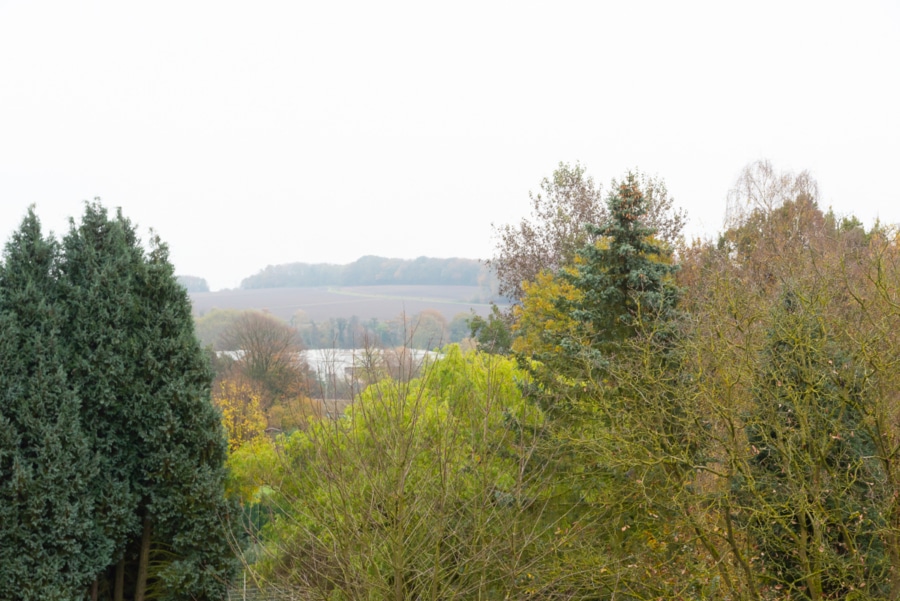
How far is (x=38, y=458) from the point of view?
11.5 meters

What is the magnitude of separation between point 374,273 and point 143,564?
45120mm

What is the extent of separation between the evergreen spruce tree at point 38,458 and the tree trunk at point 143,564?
2.58 feet

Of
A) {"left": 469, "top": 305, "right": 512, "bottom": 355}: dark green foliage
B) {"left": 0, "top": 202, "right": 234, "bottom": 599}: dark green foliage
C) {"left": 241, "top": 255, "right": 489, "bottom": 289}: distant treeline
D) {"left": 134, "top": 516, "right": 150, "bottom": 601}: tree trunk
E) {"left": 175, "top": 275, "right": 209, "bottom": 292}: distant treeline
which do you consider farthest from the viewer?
{"left": 175, "top": 275, "right": 209, "bottom": 292}: distant treeline

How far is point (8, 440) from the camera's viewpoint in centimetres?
1131

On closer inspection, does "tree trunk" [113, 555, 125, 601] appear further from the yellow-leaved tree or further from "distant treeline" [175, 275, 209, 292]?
"distant treeline" [175, 275, 209, 292]

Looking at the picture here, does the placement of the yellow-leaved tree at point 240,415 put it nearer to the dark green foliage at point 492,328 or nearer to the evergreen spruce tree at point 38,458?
the dark green foliage at point 492,328

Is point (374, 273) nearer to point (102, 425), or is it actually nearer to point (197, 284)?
point (197, 284)

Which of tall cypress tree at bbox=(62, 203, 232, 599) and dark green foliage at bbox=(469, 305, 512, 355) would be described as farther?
dark green foliage at bbox=(469, 305, 512, 355)

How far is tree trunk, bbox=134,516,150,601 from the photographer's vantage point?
42.1ft

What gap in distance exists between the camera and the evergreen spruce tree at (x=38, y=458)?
37.0 ft

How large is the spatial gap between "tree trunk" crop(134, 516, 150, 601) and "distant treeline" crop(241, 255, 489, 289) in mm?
23656

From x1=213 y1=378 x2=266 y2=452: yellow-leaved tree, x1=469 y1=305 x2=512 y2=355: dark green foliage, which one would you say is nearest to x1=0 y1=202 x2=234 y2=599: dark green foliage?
x1=213 y1=378 x2=266 y2=452: yellow-leaved tree

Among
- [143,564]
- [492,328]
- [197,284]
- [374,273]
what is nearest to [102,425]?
[143,564]

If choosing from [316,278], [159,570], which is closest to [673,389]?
[159,570]
